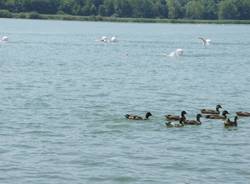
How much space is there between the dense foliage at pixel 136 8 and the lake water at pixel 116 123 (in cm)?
10656

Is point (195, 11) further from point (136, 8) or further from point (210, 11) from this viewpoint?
point (136, 8)

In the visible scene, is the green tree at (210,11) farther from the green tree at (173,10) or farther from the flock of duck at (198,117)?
the flock of duck at (198,117)

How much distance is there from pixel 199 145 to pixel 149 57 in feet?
142

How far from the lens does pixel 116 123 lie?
33406 mm

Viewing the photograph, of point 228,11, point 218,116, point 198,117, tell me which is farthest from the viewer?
point 228,11

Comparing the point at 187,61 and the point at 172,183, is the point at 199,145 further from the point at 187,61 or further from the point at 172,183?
the point at 187,61

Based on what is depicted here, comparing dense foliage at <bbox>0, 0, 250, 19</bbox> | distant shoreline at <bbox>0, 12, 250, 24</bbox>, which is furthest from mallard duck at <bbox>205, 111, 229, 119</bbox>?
dense foliage at <bbox>0, 0, 250, 19</bbox>

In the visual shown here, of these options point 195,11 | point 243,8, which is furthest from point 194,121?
point 243,8

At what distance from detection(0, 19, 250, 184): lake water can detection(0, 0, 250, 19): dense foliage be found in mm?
106560

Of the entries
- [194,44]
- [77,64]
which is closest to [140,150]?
[77,64]

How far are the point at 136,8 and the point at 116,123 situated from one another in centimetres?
15034

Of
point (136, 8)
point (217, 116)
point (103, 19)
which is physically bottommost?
point (103, 19)

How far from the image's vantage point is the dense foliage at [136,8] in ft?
570

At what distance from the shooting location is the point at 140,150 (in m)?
28.2
